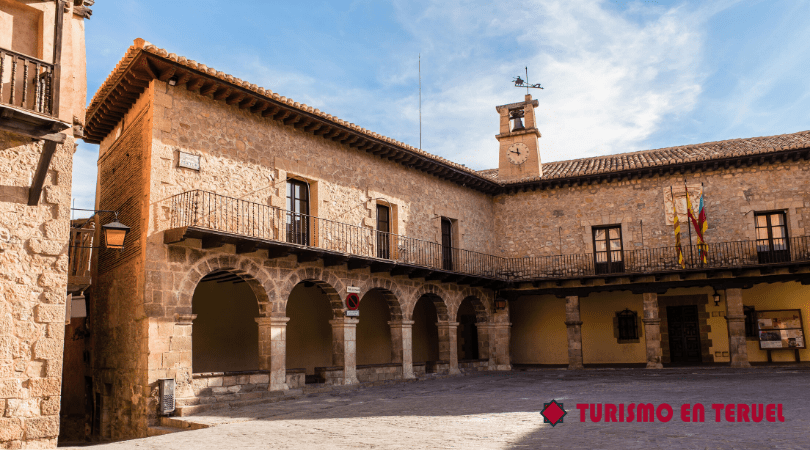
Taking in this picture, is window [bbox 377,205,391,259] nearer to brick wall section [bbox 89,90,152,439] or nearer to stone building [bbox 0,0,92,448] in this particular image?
brick wall section [bbox 89,90,152,439]

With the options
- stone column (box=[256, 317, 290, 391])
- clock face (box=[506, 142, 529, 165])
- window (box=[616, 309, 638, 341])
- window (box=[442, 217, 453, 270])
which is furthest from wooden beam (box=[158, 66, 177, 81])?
window (box=[616, 309, 638, 341])

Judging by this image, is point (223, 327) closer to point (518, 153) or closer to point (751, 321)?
point (518, 153)

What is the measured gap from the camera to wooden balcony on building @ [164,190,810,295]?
12.1 m

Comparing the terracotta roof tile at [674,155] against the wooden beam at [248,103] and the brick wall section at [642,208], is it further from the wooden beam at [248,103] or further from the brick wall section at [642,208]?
the wooden beam at [248,103]

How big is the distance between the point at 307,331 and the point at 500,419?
9.63 m

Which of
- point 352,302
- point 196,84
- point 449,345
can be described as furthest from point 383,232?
point 196,84

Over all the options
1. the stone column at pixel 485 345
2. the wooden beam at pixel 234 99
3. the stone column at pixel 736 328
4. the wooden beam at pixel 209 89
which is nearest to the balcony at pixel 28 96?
the wooden beam at pixel 209 89

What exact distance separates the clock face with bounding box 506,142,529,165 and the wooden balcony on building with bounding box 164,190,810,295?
12.5ft

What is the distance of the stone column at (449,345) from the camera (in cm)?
1781

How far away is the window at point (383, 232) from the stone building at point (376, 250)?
0.06m

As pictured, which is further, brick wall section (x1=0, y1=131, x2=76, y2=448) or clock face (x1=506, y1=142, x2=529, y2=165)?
clock face (x1=506, y1=142, x2=529, y2=165)

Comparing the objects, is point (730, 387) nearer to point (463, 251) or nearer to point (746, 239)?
point (746, 239)

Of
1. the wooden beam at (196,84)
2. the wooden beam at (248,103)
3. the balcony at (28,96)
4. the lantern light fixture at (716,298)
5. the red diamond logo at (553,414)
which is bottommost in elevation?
the red diamond logo at (553,414)

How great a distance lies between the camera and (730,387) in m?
12.4
